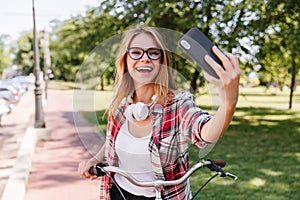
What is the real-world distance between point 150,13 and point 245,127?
5.26 metres

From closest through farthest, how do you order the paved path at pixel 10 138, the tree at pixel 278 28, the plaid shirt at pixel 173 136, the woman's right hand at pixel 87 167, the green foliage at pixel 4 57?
the plaid shirt at pixel 173 136
the woman's right hand at pixel 87 167
the paved path at pixel 10 138
the tree at pixel 278 28
the green foliage at pixel 4 57

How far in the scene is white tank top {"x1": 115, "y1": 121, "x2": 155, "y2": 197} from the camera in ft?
6.23

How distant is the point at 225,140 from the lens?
446 inches

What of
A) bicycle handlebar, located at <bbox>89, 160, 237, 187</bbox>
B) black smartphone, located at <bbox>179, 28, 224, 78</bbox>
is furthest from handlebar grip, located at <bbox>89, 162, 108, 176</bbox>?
black smartphone, located at <bbox>179, 28, 224, 78</bbox>

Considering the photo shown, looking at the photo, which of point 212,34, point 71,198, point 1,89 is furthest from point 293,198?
point 1,89

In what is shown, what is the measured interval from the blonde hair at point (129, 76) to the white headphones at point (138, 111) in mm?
97

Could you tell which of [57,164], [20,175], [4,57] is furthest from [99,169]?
[4,57]

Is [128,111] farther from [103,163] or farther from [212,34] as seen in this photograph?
[212,34]

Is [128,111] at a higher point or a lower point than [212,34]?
lower

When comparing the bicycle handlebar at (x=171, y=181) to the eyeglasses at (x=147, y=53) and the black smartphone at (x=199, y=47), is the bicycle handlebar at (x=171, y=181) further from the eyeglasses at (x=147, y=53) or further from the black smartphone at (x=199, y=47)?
the black smartphone at (x=199, y=47)

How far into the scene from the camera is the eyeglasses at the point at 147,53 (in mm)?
1872

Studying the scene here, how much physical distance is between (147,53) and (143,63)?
0.15 feet

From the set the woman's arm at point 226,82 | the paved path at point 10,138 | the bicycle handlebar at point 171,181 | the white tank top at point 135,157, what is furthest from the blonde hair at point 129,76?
the paved path at point 10,138

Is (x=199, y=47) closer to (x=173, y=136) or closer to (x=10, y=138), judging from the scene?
(x=173, y=136)
